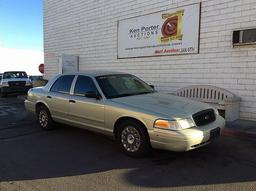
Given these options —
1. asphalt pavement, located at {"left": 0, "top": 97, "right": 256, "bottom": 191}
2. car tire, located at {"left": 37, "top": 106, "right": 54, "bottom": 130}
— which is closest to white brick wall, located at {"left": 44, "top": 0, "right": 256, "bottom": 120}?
asphalt pavement, located at {"left": 0, "top": 97, "right": 256, "bottom": 191}

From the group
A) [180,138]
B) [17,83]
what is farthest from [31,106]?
[17,83]

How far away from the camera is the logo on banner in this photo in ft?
33.4

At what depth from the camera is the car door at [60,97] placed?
707cm

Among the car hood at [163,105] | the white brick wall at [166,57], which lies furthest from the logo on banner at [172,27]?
the car hood at [163,105]

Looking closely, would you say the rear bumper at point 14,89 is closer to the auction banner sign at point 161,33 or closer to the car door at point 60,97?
the auction banner sign at point 161,33

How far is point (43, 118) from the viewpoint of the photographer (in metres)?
7.95

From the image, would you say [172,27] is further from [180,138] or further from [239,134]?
[180,138]

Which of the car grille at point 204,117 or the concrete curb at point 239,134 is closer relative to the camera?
the car grille at point 204,117

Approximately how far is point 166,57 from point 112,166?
21.0 feet

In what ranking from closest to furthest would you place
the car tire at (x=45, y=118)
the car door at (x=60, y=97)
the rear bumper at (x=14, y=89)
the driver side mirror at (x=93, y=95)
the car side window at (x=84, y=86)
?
1. the driver side mirror at (x=93, y=95)
2. the car side window at (x=84, y=86)
3. the car door at (x=60, y=97)
4. the car tire at (x=45, y=118)
5. the rear bumper at (x=14, y=89)

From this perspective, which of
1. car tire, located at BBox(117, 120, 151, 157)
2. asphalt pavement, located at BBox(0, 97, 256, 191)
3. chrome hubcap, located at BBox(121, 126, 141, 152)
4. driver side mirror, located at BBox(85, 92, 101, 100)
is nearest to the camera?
asphalt pavement, located at BBox(0, 97, 256, 191)

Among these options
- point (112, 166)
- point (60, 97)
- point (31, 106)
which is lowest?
point (112, 166)

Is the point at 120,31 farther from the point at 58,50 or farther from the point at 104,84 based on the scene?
the point at 104,84

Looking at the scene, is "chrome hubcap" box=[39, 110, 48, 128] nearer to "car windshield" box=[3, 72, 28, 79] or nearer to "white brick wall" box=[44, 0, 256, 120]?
"white brick wall" box=[44, 0, 256, 120]
